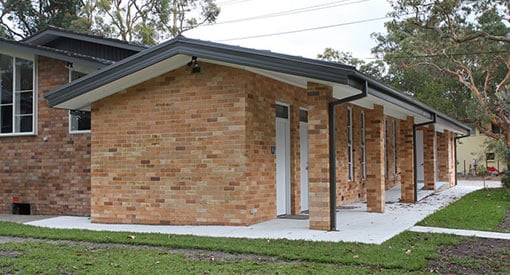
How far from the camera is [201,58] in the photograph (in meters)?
8.87

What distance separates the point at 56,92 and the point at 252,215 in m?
4.50

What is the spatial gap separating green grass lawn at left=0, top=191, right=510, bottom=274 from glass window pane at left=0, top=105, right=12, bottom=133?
529cm

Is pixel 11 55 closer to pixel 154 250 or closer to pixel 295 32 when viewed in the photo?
pixel 154 250

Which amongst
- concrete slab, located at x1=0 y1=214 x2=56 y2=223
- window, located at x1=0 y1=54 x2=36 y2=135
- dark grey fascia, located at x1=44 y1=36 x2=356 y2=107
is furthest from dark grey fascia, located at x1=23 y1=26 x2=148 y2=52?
concrete slab, located at x1=0 y1=214 x2=56 y2=223

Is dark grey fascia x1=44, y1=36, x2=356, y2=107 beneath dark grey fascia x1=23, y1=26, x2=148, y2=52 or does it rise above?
beneath

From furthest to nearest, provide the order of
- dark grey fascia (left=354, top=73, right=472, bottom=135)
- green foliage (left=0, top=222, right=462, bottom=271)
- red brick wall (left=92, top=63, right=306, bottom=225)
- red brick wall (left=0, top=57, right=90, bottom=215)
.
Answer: red brick wall (left=0, top=57, right=90, bottom=215)
red brick wall (left=92, top=63, right=306, bottom=225)
dark grey fascia (left=354, top=73, right=472, bottom=135)
green foliage (left=0, top=222, right=462, bottom=271)

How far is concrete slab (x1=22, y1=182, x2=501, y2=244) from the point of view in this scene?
7.88 metres

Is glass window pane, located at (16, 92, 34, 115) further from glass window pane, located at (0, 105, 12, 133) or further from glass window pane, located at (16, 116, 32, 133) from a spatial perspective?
glass window pane, located at (0, 105, 12, 133)

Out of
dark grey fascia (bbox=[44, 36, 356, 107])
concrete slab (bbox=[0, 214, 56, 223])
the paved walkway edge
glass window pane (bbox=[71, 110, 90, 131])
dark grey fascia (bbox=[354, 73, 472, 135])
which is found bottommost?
concrete slab (bbox=[0, 214, 56, 223])

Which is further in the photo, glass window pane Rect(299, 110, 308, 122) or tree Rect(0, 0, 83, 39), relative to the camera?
tree Rect(0, 0, 83, 39)

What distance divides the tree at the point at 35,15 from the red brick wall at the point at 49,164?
60.8 ft

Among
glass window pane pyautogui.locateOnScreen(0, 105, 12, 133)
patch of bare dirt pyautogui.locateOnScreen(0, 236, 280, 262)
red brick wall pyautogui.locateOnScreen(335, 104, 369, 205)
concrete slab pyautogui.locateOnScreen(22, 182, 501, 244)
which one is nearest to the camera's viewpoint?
patch of bare dirt pyautogui.locateOnScreen(0, 236, 280, 262)

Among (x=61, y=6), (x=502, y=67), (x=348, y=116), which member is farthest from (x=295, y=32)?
(x=348, y=116)

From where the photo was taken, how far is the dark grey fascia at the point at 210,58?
7645 millimetres
